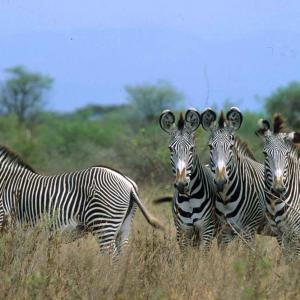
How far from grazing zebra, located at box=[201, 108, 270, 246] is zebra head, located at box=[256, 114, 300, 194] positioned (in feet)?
1.08

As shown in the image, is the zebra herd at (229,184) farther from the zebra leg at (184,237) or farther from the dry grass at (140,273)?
the dry grass at (140,273)

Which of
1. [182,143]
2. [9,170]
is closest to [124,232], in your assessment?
[9,170]

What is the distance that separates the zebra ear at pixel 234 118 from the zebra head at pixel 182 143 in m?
0.29

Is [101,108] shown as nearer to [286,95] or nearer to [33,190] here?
[286,95]

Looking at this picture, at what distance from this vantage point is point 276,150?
8.46 meters

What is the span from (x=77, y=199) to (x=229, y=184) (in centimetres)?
185

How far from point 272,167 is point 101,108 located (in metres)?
63.1

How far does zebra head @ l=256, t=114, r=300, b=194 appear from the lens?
834 centimetres

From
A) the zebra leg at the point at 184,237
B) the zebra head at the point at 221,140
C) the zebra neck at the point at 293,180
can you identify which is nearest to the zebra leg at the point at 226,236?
the zebra leg at the point at 184,237

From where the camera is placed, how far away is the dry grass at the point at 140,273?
664cm

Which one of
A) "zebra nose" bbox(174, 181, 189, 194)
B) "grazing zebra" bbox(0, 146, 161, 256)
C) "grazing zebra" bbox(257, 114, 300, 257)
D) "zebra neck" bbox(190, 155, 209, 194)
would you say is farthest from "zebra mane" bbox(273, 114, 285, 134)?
"grazing zebra" bbox(0, 146, 161, 256)

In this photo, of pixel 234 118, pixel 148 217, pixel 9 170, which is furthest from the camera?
pixel 9 170

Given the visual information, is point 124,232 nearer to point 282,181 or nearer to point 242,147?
point 242,147

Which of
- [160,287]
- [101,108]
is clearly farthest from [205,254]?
[101,108]
